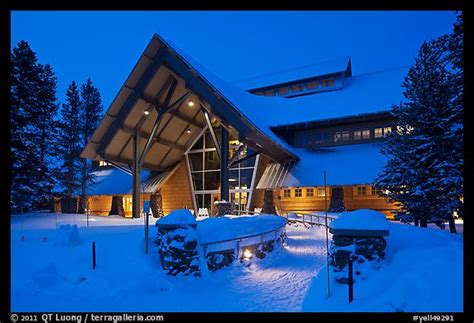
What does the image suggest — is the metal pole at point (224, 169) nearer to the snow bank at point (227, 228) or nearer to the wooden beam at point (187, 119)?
the wooden beam at point (187, 119)

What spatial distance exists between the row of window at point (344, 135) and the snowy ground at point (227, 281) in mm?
14460

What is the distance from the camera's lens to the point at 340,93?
1287 inches

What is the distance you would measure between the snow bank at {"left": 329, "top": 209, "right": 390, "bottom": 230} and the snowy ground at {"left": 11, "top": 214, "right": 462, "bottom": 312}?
58 centimetres

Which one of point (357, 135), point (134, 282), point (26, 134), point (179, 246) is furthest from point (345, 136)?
point (26, 134)

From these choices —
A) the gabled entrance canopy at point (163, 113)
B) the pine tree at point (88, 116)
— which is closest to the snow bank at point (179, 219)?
the gabled entrance canopy at point (163, 113)

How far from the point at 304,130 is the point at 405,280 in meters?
22.6

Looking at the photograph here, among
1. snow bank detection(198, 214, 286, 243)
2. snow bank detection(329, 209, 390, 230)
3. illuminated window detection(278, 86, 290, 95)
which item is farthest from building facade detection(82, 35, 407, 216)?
snow bank detection(329, 209, 390, 230)

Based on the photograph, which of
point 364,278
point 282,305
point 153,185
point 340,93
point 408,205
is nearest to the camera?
point 364,278

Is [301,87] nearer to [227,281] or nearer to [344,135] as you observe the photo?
[344,135]

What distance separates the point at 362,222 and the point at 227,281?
202 inches

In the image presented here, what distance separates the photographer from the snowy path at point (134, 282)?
26.8 feet

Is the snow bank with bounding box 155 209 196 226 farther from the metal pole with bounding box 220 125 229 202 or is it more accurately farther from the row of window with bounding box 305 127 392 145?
the row of window with bounding box 305 127 392 145

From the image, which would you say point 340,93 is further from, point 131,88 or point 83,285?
point 83,285

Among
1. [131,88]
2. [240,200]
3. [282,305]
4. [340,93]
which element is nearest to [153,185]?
[240,200]
